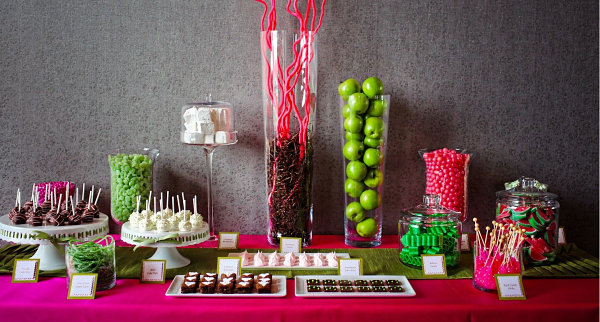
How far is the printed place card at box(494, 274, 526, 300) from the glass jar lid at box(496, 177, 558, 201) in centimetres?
31

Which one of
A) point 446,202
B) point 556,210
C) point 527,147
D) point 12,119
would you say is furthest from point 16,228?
point 527,147

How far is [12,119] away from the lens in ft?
5.94

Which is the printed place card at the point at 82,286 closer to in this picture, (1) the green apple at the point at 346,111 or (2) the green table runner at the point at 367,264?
(2) the green table runner at the point at 367,264

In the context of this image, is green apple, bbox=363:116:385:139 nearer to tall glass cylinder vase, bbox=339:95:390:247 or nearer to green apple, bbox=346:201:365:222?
tall glass cylinder vase, bbox=339:95:390:247

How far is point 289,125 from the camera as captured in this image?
1.64 meters

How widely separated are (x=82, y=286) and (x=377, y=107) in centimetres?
98

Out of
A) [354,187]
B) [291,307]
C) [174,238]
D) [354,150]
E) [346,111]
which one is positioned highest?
[346,111]

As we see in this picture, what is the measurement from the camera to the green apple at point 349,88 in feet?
5.36

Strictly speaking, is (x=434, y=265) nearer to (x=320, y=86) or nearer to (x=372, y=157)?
(x=372, y=157)

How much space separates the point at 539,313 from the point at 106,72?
1.54 metres

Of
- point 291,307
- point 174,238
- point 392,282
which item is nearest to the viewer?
point 291,307

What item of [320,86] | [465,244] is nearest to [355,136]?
[320,86]

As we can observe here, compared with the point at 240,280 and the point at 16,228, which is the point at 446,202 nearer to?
the point at 240,280

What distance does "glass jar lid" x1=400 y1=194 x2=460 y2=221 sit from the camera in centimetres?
140
